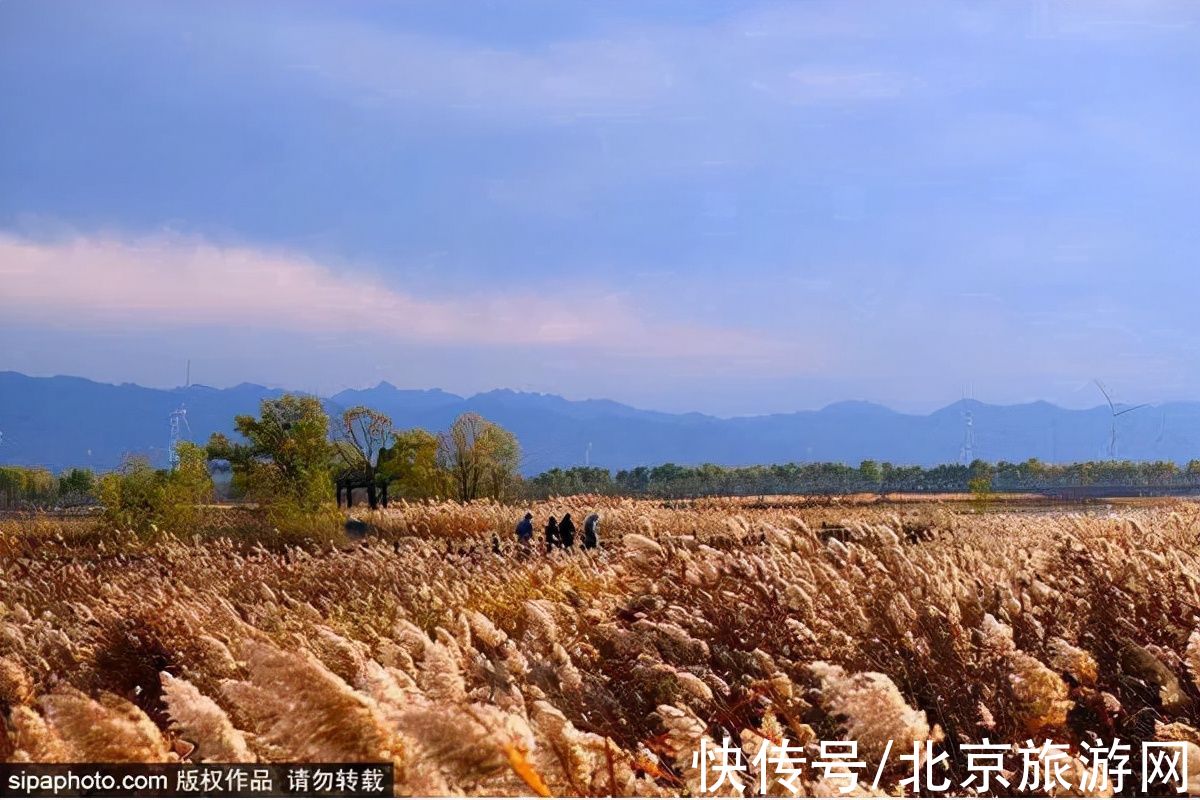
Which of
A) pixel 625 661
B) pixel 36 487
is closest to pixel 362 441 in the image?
pixel 625 661

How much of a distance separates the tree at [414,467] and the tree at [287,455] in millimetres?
5543

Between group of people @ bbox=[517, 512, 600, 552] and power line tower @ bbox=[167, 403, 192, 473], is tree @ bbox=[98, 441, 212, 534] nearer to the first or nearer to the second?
power line tower @ bbox=[167, 403, 192, 473]

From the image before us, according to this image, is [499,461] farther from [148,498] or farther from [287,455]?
[148,498]

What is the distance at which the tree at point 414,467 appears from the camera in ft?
123

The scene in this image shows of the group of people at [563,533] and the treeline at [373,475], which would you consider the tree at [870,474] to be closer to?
the treeline at [373,475]

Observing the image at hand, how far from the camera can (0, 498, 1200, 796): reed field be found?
2.89 metres

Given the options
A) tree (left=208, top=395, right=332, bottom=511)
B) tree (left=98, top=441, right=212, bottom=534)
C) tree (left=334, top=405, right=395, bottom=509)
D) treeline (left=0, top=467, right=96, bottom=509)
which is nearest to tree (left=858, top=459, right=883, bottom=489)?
tree (left=334, top=405, right=395, bottom=509)

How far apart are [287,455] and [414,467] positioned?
10658 mm

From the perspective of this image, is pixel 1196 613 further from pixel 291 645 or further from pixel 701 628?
pixel 291 645

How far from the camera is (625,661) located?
238 inches

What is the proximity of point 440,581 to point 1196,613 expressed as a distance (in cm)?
534

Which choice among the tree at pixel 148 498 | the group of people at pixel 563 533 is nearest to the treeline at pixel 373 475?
the tree at pixel 148 498

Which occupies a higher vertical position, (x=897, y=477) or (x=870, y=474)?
(x=870, y=474)

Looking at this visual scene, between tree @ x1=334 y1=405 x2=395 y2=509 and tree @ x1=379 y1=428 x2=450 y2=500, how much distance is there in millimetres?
1222
